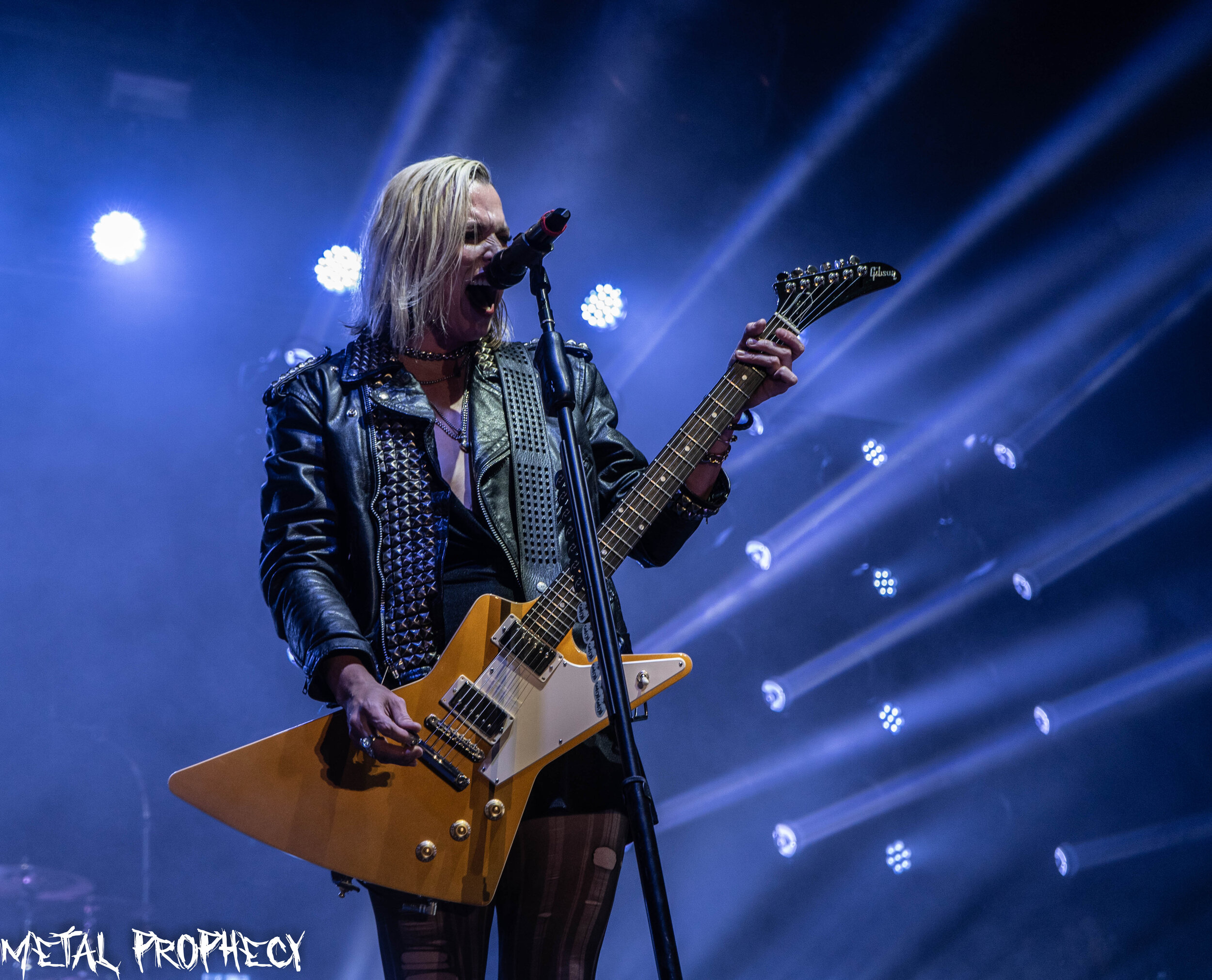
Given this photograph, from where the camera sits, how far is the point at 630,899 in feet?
12.1

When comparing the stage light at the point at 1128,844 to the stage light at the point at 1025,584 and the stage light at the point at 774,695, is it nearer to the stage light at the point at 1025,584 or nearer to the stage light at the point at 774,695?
the stage light at the point at 1025,584

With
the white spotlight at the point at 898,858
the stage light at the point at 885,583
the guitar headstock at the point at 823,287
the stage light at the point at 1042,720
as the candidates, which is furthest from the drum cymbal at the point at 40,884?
the stage light at the point at 1042,720

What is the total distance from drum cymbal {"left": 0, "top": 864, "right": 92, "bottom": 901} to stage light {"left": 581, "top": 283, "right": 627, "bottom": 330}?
118 inches

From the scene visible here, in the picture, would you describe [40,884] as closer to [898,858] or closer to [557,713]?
[557,713]

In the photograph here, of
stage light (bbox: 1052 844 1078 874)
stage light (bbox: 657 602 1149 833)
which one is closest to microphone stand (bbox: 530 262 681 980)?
stage light (bbox: 657 602 1149 833)

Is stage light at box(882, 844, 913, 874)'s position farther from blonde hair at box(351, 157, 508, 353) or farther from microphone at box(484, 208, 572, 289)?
microphone at box(484, 208, 572, 289)

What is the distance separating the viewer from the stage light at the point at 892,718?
435 centimetres

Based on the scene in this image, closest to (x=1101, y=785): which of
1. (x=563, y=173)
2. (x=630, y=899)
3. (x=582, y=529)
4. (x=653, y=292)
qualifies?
(x=630, y=899)

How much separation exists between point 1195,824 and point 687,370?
3.24m

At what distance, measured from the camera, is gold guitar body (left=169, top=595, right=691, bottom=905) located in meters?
1.24

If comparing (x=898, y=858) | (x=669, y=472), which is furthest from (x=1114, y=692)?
(x=669, y=472)

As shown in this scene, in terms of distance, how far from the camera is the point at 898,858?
4.05 meters

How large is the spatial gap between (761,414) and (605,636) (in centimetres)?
368

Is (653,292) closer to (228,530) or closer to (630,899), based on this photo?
(228,530)
